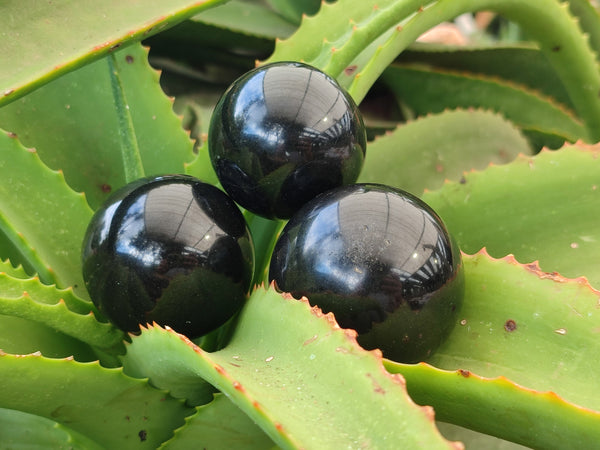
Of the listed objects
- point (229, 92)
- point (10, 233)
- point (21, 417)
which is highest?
point (229, 92)

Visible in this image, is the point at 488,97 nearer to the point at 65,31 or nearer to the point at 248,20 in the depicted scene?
the point at 248,20

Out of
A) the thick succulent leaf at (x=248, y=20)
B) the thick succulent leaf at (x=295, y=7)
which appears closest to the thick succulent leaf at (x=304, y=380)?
the thick succulent leaf at (x=248, y=20)

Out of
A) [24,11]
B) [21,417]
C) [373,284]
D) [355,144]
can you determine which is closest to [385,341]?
[373,284]

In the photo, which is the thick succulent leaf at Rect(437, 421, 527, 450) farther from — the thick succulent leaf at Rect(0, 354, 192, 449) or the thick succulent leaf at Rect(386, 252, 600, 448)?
the thick succulent leaf at Rect(0, 354, 192, 449)

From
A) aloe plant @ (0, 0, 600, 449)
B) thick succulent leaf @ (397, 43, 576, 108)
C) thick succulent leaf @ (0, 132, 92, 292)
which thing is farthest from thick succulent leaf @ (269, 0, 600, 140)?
thick succulent leaf @ (0, 132, 92, 292)

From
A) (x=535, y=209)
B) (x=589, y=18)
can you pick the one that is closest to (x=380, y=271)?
(x=535, y=209)

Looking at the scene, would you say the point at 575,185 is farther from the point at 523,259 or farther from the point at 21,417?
the point at 21,417
